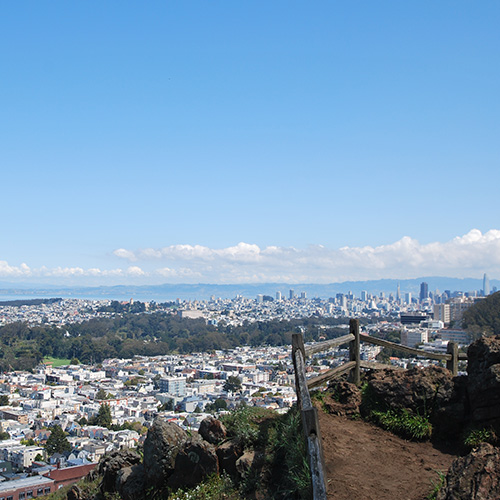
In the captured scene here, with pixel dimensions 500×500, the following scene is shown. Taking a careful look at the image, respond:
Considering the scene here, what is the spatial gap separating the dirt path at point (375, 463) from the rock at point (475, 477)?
635 mm

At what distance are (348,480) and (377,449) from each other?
73 centimetres

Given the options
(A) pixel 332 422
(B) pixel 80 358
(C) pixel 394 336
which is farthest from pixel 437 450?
(B) pixel 80 358

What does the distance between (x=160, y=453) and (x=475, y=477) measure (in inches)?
122

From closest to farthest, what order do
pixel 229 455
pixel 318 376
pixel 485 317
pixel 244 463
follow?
pixel 244 463
pixel 229 455
pixel 318 376
pixel 485 317

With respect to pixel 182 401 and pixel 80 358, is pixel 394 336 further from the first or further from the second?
pixel 80 358

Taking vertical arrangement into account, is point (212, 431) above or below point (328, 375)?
below

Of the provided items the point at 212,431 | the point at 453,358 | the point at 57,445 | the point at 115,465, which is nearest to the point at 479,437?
the point at 212,431

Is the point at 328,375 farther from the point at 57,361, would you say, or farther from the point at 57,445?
the point at 57,361

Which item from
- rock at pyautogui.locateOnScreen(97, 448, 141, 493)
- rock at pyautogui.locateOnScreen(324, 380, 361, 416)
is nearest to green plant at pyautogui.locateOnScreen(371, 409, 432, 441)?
rock at pyautogui.locateOnScreen(324, 380, 361, 416)

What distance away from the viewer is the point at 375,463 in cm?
399

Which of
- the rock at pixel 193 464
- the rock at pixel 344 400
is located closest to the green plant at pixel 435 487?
the rock at pixel 344 400

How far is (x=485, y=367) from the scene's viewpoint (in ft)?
14.3

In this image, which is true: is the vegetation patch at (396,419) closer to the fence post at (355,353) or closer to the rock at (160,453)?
the fence post at (355,353)

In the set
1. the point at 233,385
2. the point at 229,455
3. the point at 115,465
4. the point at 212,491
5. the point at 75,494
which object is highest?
the point at 229,455
